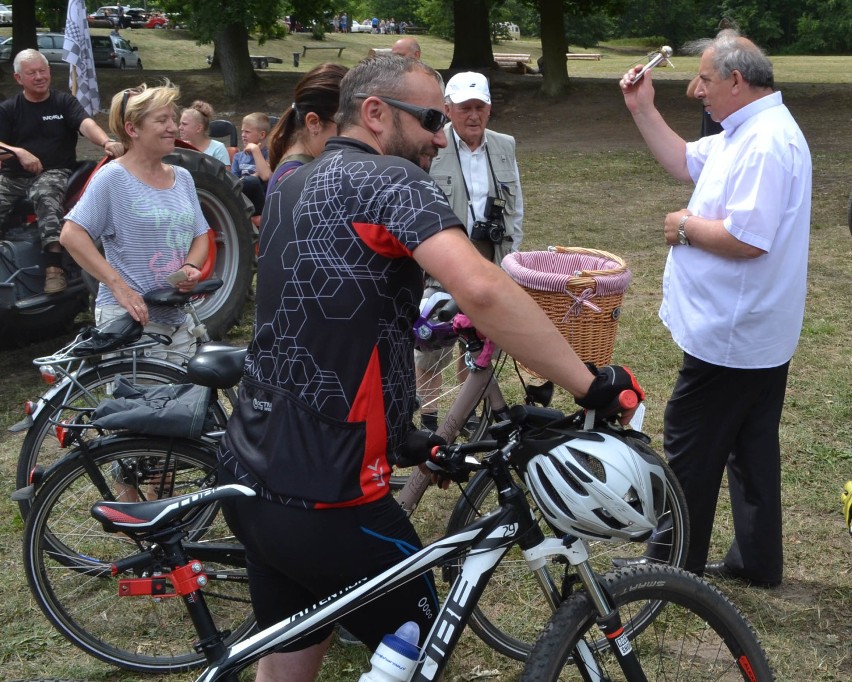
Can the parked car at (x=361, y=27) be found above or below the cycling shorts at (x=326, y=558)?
above

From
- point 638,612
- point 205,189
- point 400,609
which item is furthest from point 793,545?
point 205,189

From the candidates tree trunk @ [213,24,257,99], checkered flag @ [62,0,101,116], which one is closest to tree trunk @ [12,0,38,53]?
tree trunk @ [213,24,257,99]

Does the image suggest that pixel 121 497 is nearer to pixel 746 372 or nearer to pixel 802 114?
pixel 746 372

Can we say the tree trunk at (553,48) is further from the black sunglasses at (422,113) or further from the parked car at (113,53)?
the black sunglasses at (422,113)

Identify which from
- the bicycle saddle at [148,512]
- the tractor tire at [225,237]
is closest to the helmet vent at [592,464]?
the bicycle saddle at [148,512]

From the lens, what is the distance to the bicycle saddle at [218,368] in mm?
3178

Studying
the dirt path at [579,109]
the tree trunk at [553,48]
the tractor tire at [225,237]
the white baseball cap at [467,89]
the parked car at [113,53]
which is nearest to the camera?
the white baseball cap at [467,89]

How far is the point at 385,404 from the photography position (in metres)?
2.22

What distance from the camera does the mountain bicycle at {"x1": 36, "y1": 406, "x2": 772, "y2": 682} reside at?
225 cm

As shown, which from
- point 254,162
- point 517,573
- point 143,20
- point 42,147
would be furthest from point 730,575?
point 143,20

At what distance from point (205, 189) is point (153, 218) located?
260 cm

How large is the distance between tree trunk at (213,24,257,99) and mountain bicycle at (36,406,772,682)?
74.0 ft

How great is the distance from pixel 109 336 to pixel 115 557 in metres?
0.91

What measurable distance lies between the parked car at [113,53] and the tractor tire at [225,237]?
3134 centimetres
